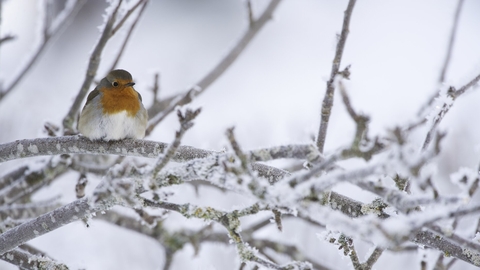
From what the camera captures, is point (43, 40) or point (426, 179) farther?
point (43, 40)

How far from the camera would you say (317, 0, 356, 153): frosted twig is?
2131 millimetres

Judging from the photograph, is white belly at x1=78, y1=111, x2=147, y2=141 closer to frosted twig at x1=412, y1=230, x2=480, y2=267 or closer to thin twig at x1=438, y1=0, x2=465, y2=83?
frosted twig at x1=412, y1=230, x2=480, y2=267

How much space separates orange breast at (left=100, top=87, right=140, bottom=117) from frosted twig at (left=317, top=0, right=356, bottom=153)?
175 cm

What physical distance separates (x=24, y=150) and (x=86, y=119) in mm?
935

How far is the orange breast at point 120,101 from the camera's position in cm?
358

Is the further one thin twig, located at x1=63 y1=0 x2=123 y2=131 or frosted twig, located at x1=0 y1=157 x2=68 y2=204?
frosted twig, located at x1=0 y1=157 x2=68 y2=204

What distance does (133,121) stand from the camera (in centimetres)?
343

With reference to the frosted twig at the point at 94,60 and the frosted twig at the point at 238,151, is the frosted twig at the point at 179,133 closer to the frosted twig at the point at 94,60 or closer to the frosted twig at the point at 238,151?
the frosted twig at the point at 238,151

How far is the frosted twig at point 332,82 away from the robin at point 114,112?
1.42 metres

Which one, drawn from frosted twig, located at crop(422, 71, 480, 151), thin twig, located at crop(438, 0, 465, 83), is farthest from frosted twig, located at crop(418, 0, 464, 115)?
Result: frosted twig, located at crop(422, 71, 480, 151)

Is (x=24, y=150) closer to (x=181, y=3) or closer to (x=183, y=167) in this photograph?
(x=183, y=167)

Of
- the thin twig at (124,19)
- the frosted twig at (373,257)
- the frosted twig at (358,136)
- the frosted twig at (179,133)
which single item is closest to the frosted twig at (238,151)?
the frosted twig at (179,133)

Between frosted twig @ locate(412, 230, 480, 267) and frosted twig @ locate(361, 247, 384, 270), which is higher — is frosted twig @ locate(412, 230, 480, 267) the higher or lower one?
the higher one

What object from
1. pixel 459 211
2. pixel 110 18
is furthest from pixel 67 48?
pixel 459 211
